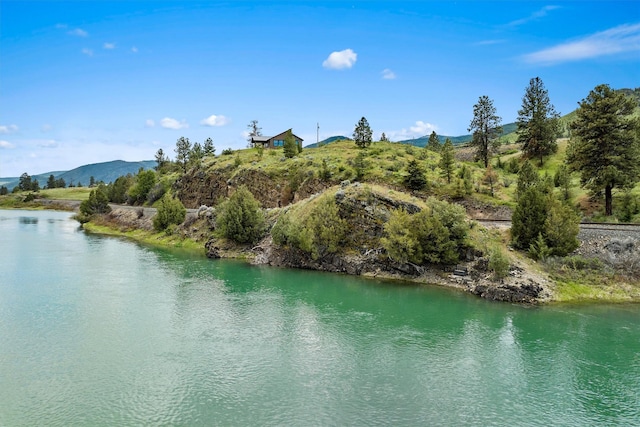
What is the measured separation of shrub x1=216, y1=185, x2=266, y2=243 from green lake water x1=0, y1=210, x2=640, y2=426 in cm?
1689

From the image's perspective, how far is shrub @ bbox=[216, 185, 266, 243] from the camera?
218ft

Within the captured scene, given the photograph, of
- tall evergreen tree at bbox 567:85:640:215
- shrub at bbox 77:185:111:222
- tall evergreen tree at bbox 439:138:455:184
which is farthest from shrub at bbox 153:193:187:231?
tall evergreen tree at bbox 567:85:640:215

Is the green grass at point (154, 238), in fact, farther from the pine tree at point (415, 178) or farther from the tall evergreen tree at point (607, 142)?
the tall evergreen tree at point (607, 142)

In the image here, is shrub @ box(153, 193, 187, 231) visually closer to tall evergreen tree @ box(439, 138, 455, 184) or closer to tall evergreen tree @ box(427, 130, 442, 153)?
tall evergreen tree @ box(439, 138, 455, 184)

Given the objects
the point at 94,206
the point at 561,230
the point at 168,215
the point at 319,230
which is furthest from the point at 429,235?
the point at 94,206

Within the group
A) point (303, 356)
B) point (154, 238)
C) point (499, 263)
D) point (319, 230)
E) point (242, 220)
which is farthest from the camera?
point (154, 238)

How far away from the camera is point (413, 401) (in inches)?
949

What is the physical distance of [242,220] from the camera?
66.6 meters

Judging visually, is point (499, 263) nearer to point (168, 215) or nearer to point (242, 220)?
point (242, 220)

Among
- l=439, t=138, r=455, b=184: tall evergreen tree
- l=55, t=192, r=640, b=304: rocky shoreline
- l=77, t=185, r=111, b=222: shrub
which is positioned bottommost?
l=55, t=192, r=640, b=304: rocky shoreline

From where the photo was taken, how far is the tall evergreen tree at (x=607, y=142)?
53.1 metres

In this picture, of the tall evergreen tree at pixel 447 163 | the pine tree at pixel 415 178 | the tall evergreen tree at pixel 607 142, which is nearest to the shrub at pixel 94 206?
the pine tree at pixel 415 178

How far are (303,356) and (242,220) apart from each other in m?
39.2

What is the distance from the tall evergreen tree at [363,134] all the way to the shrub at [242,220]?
48.6m
